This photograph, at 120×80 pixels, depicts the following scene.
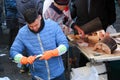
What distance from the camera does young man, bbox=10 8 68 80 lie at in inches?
151

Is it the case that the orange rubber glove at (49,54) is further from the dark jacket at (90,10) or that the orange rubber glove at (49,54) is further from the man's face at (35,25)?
the dark jacket at (90,10)

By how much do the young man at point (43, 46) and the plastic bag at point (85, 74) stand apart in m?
0.52

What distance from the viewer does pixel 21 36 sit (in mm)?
3914

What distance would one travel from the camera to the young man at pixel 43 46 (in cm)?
383

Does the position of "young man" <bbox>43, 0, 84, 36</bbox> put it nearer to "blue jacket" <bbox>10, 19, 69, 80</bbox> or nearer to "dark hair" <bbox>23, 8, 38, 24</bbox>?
"blue jacket" <bbox>10, 19, 69, 80</bbox>

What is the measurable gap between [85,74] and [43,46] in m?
0.84

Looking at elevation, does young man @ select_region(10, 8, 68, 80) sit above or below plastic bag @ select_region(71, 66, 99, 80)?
above

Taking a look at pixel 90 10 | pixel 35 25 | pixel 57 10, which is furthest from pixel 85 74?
pixel 90 10

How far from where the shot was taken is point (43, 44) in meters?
3.89

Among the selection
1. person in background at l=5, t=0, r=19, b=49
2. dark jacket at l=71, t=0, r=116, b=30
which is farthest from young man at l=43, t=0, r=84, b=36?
person in background at l=5, t=0, r=19, b=49

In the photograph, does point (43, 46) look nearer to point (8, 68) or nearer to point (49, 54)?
point (49, 54)

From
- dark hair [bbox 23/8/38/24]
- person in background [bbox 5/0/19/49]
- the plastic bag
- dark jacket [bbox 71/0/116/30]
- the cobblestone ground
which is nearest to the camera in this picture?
dark hair [bbox 23/8/38/24]

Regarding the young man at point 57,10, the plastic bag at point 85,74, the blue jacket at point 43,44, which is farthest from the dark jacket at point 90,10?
the blue jacket at point 43,44

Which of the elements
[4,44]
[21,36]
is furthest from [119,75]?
[4,44]
